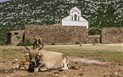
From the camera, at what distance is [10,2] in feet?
576

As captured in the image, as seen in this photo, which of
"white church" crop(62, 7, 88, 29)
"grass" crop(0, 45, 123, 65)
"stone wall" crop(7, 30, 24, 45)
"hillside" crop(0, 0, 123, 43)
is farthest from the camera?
"hillside" crop(0, 0, 123, 43)

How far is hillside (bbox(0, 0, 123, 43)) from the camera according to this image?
12269cm

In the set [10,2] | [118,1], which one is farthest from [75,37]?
[10,2]

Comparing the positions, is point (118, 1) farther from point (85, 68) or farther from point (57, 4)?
point (85, 68)

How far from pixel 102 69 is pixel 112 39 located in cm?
2986

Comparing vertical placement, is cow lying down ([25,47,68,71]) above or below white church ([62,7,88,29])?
above

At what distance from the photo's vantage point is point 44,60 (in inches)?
742

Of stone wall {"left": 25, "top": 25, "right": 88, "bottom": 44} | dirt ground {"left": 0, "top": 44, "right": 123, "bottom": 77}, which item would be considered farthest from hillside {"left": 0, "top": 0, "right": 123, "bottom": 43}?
dirt ground {"left": 0, "top": 44, "right": 123, "bottom": 77}

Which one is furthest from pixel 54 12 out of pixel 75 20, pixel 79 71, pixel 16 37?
pixel 79 71

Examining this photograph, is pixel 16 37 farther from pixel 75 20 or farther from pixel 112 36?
pixel 75 20

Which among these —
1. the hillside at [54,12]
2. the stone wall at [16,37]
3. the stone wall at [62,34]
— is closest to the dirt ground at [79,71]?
the stone wall at [62,34]

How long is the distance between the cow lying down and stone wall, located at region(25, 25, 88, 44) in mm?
29759

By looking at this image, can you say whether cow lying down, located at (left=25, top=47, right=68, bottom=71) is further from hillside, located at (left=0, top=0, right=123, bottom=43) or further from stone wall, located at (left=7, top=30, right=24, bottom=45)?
hillside, located at (left=0, top=0, right=123, bottom=43)

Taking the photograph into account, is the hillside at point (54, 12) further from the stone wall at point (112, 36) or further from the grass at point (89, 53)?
the grass at point (89, 53)
